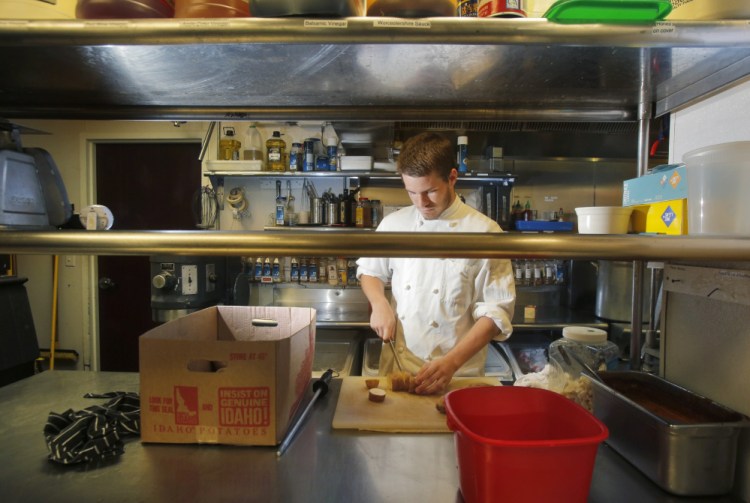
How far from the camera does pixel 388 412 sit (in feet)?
3.56

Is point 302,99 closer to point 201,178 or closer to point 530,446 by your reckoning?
point 530,446

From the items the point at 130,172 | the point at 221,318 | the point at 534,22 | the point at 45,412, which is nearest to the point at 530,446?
the point at 534,22

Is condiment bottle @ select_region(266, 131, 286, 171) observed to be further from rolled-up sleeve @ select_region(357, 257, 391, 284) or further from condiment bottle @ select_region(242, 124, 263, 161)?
rolled-up sleeve @ select_region(357, 257, 391, 284)

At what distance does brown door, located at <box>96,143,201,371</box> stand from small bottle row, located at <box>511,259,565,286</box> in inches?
112

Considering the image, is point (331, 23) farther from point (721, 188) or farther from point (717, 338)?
point (717, 338)

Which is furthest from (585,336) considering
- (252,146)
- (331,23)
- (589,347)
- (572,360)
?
(252,146)

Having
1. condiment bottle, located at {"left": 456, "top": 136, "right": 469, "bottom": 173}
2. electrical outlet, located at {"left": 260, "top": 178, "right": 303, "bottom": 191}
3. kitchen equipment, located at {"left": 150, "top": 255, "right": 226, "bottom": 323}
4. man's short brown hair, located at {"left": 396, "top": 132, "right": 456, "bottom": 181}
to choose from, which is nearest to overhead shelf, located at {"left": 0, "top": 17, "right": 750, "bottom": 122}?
man's short brown hair, located at {"left": 396, "top": 132, "right": 456, "bottom": 181}

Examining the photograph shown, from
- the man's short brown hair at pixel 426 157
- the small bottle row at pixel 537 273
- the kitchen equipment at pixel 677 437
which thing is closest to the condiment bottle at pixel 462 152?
the small bottle row at pixel 537 273

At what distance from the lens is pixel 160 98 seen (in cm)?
116

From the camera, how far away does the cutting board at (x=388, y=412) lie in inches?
39.8

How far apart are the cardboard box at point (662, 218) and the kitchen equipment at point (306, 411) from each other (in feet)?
3.04

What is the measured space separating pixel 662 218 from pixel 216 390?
41.8 inches

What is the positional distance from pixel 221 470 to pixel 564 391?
829 mm

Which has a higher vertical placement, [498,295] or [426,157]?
[426,157]
